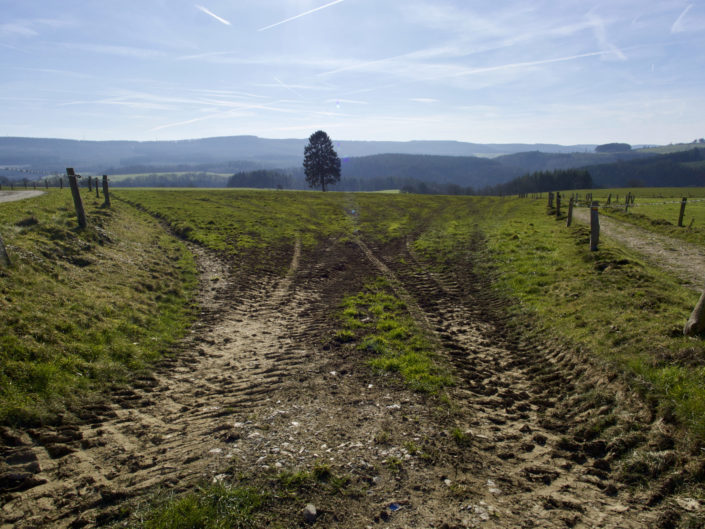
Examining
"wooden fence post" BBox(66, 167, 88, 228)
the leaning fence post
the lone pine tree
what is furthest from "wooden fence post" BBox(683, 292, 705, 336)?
the lone pine tree

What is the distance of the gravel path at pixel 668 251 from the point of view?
12.9 m

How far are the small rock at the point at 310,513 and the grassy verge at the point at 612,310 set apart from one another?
493cm

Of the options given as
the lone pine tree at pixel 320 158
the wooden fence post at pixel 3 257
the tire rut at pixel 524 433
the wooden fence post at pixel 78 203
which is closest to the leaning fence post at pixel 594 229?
the tire rut at pixel 524 433

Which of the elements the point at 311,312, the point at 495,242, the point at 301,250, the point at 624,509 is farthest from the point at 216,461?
the point at 495,242

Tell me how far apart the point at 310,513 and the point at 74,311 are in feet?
25.2

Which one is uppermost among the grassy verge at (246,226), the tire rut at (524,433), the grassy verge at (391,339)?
the grassy verge at (246,226)

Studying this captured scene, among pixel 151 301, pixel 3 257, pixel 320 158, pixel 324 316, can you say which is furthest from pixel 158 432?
pixel 320 158

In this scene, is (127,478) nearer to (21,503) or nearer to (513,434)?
(21,503)

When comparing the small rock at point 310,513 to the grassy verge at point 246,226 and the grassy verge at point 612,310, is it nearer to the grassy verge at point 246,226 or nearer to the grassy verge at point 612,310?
the grassy verge at point 612,310

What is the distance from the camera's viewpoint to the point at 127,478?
4934 millimetres

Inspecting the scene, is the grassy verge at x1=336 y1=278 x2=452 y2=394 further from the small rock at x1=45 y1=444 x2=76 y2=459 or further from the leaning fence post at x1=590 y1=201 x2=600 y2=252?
the leaning fence post at x1=590 y1=201 x2=600 y2=252

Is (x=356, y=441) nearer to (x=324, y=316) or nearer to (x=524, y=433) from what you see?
(x=524, y=433)

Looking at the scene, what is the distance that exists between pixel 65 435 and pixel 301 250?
17.1 meters

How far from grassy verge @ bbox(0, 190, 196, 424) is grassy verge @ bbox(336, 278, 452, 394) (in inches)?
191
